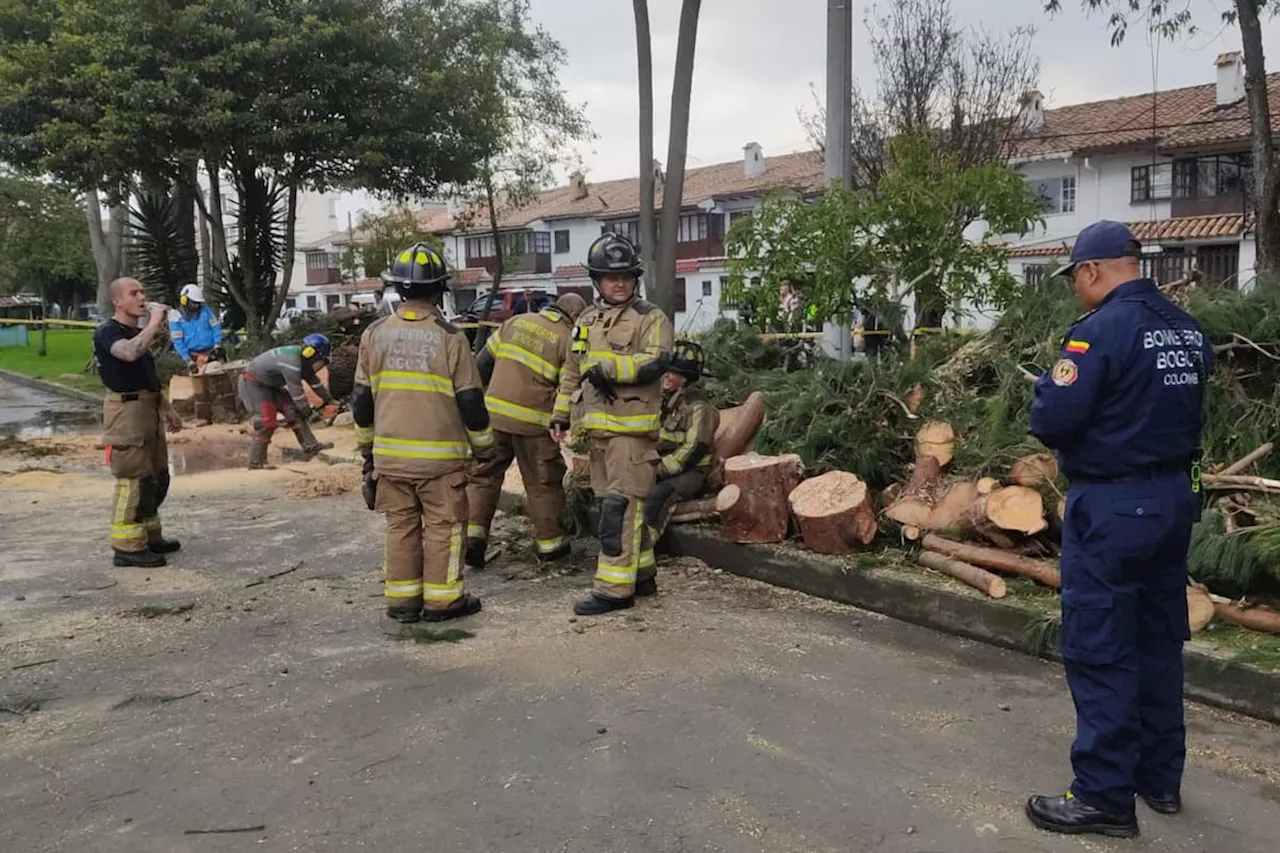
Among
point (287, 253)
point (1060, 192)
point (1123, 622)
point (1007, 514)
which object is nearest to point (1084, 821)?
point (1123, 622)

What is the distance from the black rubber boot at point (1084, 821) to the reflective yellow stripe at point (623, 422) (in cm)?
284

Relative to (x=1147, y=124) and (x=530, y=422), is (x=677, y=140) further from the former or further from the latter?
(x=1147, y=124)

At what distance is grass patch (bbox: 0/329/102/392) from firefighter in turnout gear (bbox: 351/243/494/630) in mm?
13692

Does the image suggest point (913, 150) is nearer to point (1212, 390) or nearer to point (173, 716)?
point (1212, 390)

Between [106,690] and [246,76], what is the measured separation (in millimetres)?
13371

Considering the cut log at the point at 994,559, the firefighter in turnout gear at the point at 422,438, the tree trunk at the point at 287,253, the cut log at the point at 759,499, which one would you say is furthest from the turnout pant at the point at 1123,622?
the tree trunk at the point at 287,253

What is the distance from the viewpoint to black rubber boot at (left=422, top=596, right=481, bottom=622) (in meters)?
5.19

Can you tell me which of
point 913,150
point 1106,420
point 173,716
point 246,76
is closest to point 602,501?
point 173,716

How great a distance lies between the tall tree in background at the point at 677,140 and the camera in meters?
9.63

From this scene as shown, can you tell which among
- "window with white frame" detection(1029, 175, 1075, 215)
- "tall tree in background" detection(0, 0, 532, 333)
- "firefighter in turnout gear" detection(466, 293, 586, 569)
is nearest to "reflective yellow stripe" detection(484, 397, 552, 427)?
"firefighter in turnout gear" detection(466, 293, 586, 569)

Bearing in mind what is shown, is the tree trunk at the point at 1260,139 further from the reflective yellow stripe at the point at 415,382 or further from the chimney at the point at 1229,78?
the chimney at the point at 1229,78

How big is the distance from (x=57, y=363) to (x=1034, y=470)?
1049 inches

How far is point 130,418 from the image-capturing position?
251 inches

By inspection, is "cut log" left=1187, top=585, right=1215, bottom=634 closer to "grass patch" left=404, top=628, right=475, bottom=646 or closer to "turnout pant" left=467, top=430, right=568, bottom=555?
"grass patch" left=404, top=628, right=475, bottom=646
